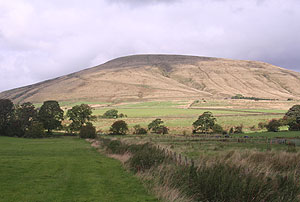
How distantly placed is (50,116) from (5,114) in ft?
42.9

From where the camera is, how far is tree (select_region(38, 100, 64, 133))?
7925 cm

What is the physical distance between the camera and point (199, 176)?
1297 centimetres

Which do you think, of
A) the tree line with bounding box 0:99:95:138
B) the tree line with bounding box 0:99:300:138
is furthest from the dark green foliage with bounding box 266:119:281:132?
the tree line with bounding box 0:99:95:138

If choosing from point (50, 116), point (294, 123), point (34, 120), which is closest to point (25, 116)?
point (34, 120)

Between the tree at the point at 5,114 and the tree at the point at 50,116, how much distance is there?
884 cm

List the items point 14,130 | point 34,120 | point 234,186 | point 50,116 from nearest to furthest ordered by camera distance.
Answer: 1. point 234,186
2. point 14,130
3. point 50,116
4. point 34,120

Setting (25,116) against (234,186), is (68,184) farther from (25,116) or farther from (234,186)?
(25,116)

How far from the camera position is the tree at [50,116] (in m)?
79.2

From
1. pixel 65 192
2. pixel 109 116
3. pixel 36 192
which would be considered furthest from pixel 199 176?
pixel 109 116

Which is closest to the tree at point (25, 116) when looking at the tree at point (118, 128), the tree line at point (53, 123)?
the tree line at point (53, 123)

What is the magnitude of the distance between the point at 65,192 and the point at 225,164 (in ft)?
28.3

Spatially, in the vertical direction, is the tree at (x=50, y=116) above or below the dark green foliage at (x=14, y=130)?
above

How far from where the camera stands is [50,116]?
3182 inches

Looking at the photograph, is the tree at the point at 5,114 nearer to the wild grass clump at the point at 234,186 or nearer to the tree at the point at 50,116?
the tree at the point at 50,116
